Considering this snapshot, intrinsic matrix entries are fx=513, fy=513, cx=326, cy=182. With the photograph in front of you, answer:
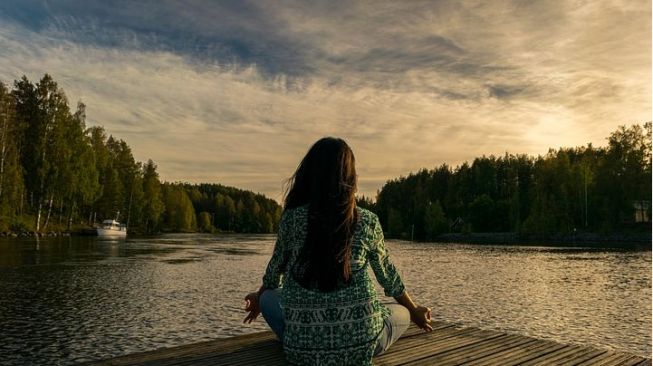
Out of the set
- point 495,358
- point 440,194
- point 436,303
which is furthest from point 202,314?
point 440,194

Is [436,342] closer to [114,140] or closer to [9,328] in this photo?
[9,328]

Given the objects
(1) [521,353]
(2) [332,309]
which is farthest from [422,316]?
(1) [521,353]

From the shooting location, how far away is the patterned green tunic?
4617mm

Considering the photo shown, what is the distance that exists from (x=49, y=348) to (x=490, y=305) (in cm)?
1459

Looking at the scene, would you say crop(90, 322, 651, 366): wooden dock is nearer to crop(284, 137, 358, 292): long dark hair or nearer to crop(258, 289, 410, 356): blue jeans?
crop(258, 289, 410, 356): blue jeans

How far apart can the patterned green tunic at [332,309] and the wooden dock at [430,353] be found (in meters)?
2.15

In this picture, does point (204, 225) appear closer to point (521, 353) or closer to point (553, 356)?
point (521, 353)

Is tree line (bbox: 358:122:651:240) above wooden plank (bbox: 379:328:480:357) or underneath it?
above

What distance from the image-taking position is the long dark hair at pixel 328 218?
449 centimetres

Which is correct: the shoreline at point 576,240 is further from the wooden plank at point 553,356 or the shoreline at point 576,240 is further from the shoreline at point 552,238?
the wooden plank at point 553,356

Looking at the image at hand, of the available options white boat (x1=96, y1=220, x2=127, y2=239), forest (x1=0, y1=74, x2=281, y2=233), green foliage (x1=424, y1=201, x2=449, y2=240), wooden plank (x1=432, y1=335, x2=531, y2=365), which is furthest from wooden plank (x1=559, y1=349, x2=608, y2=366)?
green foliage (x1=424, y1=201, x2=449, y2=240)

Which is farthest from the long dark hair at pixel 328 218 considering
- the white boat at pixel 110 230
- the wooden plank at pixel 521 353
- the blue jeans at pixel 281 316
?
the white boat at pixel 110 230

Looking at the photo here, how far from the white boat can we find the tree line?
78159 mm

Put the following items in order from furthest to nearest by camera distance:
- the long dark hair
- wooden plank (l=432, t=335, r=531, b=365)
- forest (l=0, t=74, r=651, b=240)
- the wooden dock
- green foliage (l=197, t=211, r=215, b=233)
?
green foliage (l=197, t=211, r=215, b=233) < forest (l=0, t=74, r=651, b=240) < wooden plank (l=432, t=335, r=531, b=365) < the wooden dock < the long dark hair
